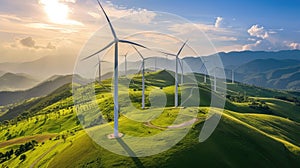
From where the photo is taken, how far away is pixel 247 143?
284 feet

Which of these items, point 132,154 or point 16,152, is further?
point 16,152

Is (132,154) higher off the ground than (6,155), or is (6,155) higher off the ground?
(132,154)

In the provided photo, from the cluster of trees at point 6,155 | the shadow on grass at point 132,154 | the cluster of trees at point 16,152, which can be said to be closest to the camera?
the shadow on grass at point 132,154

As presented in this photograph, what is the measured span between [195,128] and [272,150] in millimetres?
24955

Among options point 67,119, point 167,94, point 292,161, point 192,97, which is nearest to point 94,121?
point 67,119

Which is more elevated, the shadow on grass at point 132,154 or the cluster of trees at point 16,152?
the shadow on grass at point 132,154

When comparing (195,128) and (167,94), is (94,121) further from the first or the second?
(195,128)

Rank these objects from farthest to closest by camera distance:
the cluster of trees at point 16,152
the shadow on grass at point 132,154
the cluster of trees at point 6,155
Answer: the cluster of trees at point 16,152 → the cluster of trees at point 6,155 → the shadow on grass at point 132,154

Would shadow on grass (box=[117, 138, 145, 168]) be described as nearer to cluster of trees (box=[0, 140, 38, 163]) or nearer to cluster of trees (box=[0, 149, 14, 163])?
cluster of trees (box=[0, 140, 38, 163])

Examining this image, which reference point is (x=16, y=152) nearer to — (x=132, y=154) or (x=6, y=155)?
(x=6, y=155)

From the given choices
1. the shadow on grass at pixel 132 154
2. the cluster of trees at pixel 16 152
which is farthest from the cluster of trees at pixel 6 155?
the shadow on grass at pixel 132 154

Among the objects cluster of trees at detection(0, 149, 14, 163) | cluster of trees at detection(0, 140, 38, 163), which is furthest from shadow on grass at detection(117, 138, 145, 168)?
cluster of trees at detection(0, 149, 14, 163)

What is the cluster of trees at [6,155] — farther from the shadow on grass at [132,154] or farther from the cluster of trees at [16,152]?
the shadow on grass at [132,154]

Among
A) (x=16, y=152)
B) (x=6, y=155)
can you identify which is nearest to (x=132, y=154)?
(x=16, y=152)
